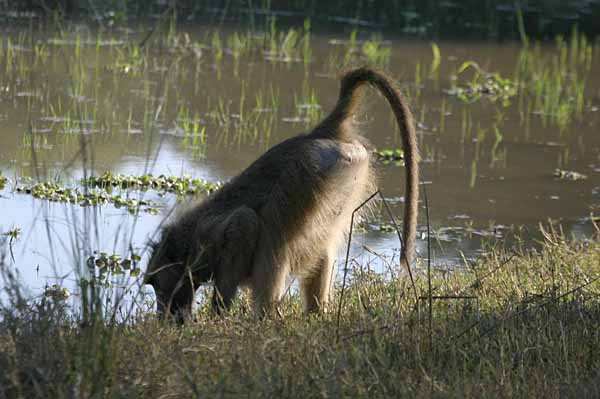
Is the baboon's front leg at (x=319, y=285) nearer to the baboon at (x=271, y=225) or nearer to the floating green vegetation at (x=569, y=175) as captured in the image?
the baboon at (x=271, y=225)

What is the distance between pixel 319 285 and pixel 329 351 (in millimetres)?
1513

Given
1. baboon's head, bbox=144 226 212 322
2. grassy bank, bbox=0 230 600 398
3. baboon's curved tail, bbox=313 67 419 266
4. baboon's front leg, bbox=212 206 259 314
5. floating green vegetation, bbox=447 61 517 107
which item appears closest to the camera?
grassy bank, bbox=0 230 600 398

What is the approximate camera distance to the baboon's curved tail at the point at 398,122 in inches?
224

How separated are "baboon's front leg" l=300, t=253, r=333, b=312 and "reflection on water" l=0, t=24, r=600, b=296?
100 cm

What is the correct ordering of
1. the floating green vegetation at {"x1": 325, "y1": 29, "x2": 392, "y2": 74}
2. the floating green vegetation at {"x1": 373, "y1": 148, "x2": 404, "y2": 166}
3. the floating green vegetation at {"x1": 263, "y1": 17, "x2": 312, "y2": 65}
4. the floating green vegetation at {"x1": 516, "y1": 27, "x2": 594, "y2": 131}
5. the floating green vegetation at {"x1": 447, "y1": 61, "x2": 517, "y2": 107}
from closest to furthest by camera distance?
1. the floating green vegetation at {"x1": 373, "y1": 148, "x2": 404, "y2": 166}
2. the floating green vegetation at {"x1": 516, "y1": 27, "x2": 594, "y2": 131}
3. the floating green vegetation at {"x1": 447, "y1": 61, "x2": 517, "y2": 107}
4. the floating green vegetation at {"x1": 325, "y1": 29, "x2": 392, "y2": 74}
5. the floating green vegetation at {"x1": 263, "y1": 17, "x2": 312, "y2": 65}

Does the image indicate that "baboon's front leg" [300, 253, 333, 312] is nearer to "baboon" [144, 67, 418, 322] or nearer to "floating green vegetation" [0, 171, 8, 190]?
"baboon" [144, 67, 418, 322]

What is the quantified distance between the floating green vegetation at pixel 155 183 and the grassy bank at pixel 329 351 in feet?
7.54

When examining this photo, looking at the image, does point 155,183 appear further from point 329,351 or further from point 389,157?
point 329,351

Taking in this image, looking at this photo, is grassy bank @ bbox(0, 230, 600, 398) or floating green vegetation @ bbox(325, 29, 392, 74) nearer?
grassy bank @ bbox(0, 230, 600, 398)

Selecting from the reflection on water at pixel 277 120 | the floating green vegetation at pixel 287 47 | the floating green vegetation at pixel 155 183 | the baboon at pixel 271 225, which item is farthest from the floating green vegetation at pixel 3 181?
the floating green vegetation at pixel 287 47

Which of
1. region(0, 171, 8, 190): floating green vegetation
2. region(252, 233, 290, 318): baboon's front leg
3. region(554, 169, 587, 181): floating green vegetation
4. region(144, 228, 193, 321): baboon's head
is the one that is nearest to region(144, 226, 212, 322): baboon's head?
region(144, 228, 193, 321): baboon's head

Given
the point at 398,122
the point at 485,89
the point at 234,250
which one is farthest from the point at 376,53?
the point at 234,250

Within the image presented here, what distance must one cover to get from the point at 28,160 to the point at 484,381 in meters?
4.65

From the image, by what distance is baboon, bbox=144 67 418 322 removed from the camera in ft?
17.4
